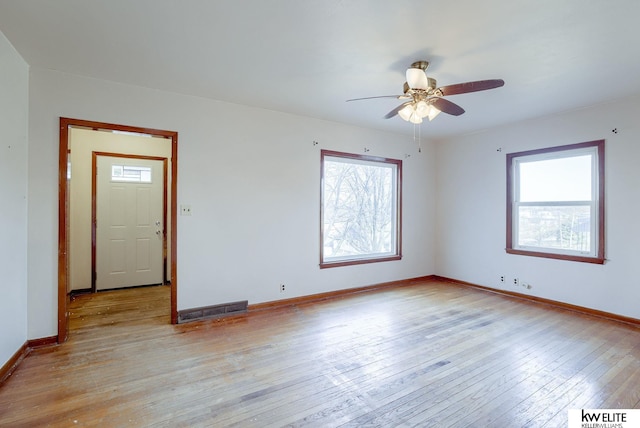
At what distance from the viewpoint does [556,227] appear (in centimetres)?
414

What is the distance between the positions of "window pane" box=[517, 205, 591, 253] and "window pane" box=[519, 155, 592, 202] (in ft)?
0.47

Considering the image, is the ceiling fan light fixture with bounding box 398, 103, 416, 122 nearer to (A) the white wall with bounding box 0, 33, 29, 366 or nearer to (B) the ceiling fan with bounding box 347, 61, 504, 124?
(B) the ceiling fan with bounding box 347, 61, 504, 124

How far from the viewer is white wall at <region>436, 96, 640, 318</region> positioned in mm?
3498

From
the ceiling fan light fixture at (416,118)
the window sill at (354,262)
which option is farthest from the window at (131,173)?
the ceiling fan light fixture at (416,118)

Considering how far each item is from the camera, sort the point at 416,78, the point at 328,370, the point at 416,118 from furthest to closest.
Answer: the point at 416,118, the point at 328,370, the point at 416,78

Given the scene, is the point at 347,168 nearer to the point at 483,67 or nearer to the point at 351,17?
the point at 483,67

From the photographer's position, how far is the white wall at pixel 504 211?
138 inches

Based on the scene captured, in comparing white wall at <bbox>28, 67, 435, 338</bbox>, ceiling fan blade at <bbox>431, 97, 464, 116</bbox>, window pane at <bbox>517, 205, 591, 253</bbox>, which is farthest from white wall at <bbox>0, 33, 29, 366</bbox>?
window pane at <bbox>517, 205, 591, 253</bbox>

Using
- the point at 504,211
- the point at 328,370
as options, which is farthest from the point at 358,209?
the point at 328,370

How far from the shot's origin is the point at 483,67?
271cm

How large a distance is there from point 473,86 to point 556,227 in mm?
2923

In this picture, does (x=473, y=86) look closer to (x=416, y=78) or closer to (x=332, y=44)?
(x=416, y=78)

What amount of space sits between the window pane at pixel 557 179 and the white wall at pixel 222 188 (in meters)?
2.20

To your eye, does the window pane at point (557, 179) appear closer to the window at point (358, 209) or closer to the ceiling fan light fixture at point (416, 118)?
the window at point (358, 209)
